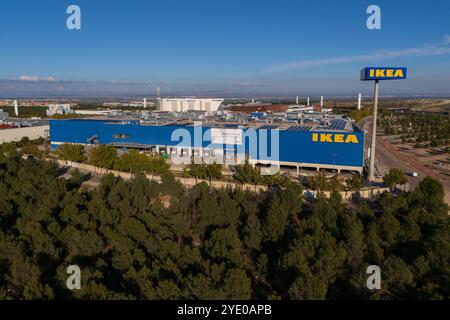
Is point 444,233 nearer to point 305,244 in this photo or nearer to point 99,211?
point 305,244

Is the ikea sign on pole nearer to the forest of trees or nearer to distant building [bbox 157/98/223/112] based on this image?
the forest of trees

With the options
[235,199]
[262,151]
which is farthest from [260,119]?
[235,199]

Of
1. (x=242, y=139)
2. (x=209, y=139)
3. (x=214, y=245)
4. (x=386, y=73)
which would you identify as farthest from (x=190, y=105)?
(x=214, y=245)

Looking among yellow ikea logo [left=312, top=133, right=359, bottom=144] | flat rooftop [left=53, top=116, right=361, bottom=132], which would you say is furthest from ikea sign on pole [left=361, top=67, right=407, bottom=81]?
flat rooftop [left=53, top=116, right=361, bottom=132]

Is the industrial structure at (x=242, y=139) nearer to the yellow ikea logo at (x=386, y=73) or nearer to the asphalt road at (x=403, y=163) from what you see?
the yellow ikea logo at (x=386, y=73)

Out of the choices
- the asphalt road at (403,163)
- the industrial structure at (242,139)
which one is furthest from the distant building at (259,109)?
the industrial structure at (242,139)

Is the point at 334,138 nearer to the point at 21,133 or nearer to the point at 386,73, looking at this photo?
the point at 386,73
